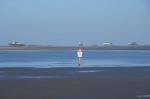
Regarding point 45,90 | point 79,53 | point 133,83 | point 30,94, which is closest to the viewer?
point 30,94

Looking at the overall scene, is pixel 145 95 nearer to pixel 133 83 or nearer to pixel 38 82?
pixel 133 83

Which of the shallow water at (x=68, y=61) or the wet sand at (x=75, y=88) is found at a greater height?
the wet sand at (x=75, y=88)

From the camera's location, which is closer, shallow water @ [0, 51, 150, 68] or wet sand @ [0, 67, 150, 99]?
wet sand @ [0, 67, 150, 99]

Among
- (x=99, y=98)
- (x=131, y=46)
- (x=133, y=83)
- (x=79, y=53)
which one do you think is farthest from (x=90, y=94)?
(x=131, y=46)

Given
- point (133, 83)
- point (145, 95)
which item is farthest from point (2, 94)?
point (133, 83)

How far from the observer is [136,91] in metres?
23.8

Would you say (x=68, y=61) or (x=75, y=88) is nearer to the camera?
(x=75, y=88)

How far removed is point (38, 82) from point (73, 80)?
78.8 inches

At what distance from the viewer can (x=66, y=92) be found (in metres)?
23.5

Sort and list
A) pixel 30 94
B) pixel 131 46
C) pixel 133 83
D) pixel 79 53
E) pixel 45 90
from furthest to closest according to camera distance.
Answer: pixel 131 46 < pixel 79 53 < pixel 133 83 < pixel 45 90 < pixel 30 94

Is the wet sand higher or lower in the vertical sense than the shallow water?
higher

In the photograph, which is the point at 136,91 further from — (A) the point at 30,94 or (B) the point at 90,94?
(A) the point at 30,94

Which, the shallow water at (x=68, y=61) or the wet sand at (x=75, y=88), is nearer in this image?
the wet sand at (x=75, y=88)

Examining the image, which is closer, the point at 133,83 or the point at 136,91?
the point at 136,91
